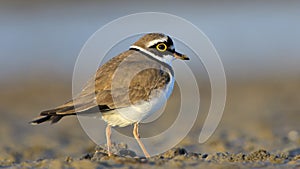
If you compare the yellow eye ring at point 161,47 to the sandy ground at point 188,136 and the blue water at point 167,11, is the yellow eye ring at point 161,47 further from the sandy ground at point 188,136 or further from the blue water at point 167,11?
the blue water at point 167,11

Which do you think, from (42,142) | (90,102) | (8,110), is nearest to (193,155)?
(90,102)

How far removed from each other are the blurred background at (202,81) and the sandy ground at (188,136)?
2 centimetres

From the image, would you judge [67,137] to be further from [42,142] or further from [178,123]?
[178,123]

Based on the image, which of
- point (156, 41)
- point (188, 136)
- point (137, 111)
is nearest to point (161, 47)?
point (156, 41)

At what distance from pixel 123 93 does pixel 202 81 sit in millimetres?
8277

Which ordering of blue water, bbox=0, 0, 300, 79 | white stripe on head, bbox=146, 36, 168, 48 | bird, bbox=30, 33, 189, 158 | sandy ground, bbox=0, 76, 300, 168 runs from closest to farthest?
sandy ground, bbox=0, 76, 300, 168 < bird, bbox=30, 33, 189, 158 < white stripe on head, bbox=146, 36, 168, 48 < blue water, bbox=0, 0, 300, 79

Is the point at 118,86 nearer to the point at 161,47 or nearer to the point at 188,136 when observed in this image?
the point at 161,47

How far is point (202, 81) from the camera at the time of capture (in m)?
16.5

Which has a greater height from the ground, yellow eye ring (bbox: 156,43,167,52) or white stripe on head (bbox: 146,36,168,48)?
white stripe on head (bbox: 146,36,168,48)

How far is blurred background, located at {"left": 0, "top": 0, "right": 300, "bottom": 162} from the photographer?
11.1 metres

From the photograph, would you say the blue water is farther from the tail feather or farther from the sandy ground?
the tail feather

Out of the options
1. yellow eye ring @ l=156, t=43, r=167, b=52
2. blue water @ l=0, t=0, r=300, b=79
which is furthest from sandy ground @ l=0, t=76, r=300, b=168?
blue water @ l=0, t=0, r=300, b=79

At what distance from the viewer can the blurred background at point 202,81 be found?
1111 cm

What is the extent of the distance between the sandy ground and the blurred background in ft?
0.07
